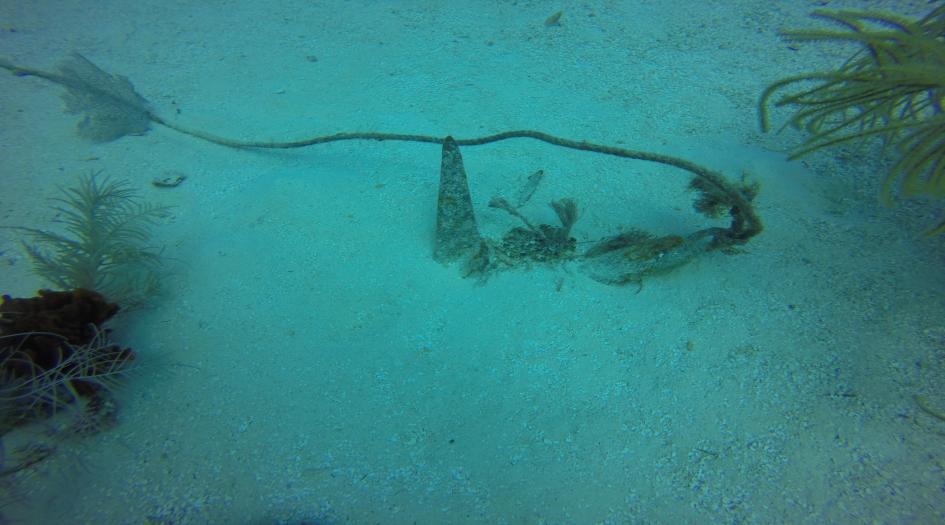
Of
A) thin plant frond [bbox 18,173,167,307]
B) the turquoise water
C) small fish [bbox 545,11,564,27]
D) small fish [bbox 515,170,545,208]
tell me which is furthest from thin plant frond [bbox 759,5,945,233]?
thin plant frond [bbox 18,173,167,307]

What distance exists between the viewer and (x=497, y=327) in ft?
7.09

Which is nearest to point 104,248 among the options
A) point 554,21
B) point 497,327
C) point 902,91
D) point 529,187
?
point 497,327

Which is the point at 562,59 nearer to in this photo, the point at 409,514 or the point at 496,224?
the point at 496,224

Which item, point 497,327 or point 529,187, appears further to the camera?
point 529,187

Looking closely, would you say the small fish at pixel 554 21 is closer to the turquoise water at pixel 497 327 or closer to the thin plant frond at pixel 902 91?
the turquoise water at pixel 497 327

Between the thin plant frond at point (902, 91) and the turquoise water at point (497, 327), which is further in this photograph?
the thin plant frond at point (902, 91)

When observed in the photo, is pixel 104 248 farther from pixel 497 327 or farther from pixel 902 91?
pixel 902 91

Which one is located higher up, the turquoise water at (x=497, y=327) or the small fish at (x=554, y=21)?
the small fish at (x=554, y=21)

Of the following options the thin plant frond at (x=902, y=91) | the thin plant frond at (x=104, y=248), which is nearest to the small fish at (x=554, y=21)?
the thin plant frond at (x=902, y=91)

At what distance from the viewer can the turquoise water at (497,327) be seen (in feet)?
5.41

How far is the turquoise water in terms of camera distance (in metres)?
1.65

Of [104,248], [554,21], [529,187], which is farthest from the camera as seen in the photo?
[554,21]

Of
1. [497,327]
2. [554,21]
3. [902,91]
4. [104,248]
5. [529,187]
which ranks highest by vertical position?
[554,21]

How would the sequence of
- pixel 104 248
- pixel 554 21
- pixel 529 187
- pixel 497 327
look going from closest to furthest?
pixel 497 327 < pixel 104 248 < pixel 529 187 < pixel 554 21
